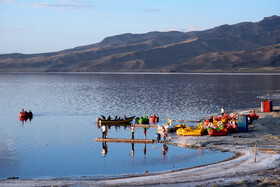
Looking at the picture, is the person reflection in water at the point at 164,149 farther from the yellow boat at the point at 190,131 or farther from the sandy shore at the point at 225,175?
the yellow boat at the point at 190,131

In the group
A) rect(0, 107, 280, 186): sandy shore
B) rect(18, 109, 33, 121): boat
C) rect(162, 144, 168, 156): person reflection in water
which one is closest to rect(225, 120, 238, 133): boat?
rect(0, 107, 280, 186): sandy shore

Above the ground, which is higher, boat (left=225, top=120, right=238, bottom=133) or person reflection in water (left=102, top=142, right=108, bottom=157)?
boat (left=225, top=120, right=238, bottom=133)

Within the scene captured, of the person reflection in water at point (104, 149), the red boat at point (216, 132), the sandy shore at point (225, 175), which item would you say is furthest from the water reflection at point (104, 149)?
the red boat at point (216, 132)

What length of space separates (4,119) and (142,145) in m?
34.9

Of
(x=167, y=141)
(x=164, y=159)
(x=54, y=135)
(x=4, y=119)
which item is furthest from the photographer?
(x=4, y=119)

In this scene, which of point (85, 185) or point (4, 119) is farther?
point (4, 119)

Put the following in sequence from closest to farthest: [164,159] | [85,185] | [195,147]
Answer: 1. [85,185]
2. [164,159]
3. [195,147]

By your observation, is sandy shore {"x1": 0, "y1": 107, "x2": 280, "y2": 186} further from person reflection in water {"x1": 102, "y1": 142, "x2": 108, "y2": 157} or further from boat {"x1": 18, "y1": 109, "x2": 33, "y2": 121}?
boat {"x1": 18, "y1": 109, "x2": 33, "y2": 121}

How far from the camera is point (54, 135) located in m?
52.8

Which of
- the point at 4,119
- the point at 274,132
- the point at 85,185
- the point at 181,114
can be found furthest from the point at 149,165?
the point at 4,119

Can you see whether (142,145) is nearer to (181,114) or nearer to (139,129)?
(139,129)

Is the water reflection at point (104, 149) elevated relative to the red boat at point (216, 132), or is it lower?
lower

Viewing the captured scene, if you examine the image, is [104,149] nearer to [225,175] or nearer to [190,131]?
[190,131]

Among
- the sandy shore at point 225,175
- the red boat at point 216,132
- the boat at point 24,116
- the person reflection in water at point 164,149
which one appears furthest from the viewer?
the boat at point 24,116
